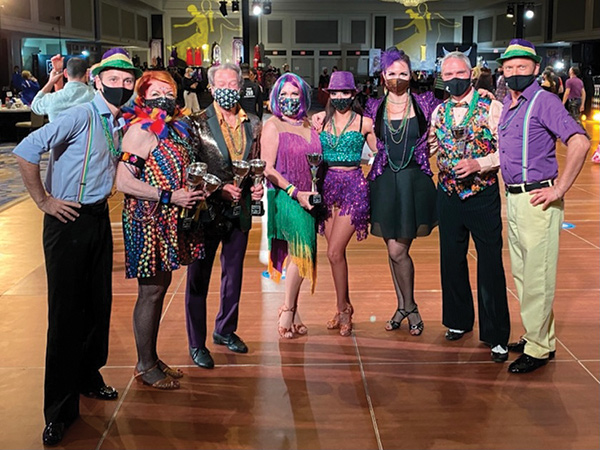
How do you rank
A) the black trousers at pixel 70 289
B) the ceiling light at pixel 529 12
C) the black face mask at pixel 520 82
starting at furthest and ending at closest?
the ceiling light at pixel 529 12
the black face mask at pixel 520 82
the black trousers at pixel 70 289

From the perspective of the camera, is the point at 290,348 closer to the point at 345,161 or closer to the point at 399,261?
the point at 399,261

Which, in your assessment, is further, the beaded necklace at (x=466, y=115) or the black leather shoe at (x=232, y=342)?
the black leather shoe at (x=232, y=342)

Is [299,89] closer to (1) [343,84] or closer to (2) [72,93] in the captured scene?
(1) [343,84]

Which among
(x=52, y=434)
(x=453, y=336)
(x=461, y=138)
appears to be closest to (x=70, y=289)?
(x=52, y=434)

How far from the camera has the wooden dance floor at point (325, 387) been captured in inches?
128

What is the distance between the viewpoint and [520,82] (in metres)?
3.74

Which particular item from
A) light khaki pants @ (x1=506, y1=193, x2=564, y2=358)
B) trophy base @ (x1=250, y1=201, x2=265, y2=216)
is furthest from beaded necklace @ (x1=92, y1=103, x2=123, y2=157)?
light khaki pants @ (x1=506, y1=193, x2=564, y2=358)

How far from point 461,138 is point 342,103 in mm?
777

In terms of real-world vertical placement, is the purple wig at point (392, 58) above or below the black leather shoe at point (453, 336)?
above

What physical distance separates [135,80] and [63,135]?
0.48 m

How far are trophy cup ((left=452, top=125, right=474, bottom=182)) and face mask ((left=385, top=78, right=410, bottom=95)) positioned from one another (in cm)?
48

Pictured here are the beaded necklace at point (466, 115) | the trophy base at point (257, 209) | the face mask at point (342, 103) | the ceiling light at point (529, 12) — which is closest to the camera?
the trophy base at point (257, 209)

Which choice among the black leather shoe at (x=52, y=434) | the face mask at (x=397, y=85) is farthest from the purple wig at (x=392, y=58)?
the black leather shoe at (x=52, y=434)

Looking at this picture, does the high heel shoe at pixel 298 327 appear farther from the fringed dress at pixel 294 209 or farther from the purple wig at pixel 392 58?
the purple wig at pixel 392 58
